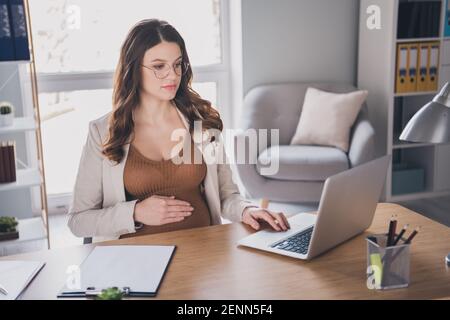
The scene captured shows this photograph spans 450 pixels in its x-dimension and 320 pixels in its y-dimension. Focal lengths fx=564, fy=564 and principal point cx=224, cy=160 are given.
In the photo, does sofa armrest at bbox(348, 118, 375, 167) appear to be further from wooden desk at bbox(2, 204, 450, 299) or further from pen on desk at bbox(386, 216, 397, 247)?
pen on desk at bbox(386, 216, 397, 247)

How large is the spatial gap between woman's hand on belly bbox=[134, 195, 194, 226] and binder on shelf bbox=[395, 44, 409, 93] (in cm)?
264

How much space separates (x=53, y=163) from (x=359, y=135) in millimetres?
2070

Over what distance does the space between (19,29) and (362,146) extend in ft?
6.64

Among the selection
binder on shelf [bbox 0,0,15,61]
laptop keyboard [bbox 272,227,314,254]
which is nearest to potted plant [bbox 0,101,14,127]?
binder on shelf [bbox 0,0,15,61]

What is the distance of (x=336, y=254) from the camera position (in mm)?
1327

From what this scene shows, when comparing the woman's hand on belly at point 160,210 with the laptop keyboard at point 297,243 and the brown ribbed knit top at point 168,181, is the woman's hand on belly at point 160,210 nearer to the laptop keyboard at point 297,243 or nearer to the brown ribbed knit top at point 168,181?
the brown ribbed knit top at point 168,181

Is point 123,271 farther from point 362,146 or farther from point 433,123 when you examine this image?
point 362,146

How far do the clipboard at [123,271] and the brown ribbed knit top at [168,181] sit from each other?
27cm

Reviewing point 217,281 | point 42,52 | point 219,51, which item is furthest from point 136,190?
point 219,51

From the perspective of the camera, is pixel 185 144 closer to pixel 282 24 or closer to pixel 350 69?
pixel 282 24

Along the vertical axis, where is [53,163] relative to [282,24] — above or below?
below

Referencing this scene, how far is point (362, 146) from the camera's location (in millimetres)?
3395

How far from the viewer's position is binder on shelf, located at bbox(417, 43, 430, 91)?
149 inches

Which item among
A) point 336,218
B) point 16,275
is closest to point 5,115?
point 16,275
